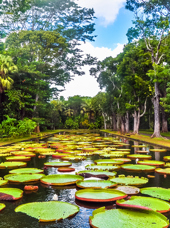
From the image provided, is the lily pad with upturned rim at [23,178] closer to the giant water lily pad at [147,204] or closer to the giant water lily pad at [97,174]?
the giant water lily pad at [97,174]

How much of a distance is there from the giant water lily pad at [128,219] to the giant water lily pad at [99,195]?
0.53 m

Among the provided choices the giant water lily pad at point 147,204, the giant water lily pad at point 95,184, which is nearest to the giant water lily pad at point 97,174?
the giant water lily pad at point 95,184

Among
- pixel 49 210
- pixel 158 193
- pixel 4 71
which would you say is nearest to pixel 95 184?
pixel 158 193

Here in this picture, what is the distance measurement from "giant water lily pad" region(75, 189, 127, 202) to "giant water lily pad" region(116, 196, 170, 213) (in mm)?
221

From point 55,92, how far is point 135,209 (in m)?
30.4

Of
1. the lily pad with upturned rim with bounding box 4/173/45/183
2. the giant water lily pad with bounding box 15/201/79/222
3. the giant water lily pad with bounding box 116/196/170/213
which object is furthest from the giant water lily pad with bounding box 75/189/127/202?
the lily pad with upturned rim with bounding box 4/173/45/183

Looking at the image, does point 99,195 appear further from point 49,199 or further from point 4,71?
point 4,71

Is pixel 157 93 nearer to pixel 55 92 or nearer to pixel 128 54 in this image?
pixel 128 54

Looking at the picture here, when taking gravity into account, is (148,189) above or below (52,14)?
below

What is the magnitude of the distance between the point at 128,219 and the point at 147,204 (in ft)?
2.37

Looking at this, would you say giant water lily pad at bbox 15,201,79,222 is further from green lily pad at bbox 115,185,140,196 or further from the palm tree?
the palm tree

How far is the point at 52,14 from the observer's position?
29.0 meters

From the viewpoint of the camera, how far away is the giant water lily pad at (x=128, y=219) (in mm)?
2689

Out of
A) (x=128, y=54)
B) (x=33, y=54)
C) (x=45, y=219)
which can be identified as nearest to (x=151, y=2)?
(x=128, y=54)
